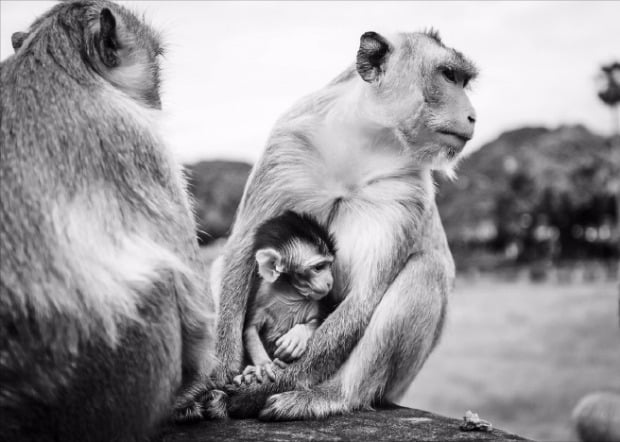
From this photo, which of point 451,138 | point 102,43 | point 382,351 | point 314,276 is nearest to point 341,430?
point 382,351

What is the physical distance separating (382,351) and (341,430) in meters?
0.57

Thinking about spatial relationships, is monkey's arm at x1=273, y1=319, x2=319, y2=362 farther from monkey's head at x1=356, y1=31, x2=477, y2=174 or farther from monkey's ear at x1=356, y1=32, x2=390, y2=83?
monkey's ear at x1=356, y1=32, x2=390, y2=83

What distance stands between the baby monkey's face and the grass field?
12372mm

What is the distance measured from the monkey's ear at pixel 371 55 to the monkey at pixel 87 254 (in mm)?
1735

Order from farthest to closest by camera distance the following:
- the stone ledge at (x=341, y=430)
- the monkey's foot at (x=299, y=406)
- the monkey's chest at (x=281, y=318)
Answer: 1. the monkey's chest at (x=281, y=318)
2. the monkey's foot at (x=299, y=406)
3. the stone ledge at (x=341, y=430)

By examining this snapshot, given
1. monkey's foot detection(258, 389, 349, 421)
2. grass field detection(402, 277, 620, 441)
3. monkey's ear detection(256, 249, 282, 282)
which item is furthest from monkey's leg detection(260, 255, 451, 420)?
grass field detection(402, 277, 620, 441)

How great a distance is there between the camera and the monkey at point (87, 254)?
11.0 ft

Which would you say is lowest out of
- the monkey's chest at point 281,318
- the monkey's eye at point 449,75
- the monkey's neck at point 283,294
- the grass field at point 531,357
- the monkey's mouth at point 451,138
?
the grass field at point 531,357

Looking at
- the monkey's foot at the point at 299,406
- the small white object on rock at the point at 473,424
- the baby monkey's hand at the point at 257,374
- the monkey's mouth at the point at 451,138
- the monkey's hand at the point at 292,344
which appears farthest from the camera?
the monkey's mouth at the point at 451,138

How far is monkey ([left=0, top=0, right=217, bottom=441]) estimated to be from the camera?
3365mm

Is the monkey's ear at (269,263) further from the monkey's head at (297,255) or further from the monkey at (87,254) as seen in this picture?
the monkey at (87,254)

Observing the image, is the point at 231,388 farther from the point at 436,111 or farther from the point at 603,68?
the point at 603,68

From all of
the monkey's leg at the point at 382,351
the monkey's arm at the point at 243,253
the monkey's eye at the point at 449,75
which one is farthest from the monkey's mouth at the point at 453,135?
the monkey's arm at the point at 243,253

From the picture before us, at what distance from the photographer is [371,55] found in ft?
17.4
